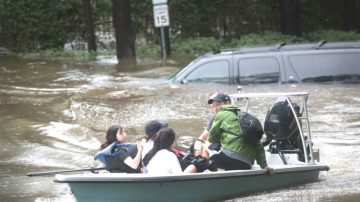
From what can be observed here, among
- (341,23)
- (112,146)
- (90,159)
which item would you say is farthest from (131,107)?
(341,23)

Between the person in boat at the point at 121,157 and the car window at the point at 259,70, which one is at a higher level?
the car window at the point at 259,70

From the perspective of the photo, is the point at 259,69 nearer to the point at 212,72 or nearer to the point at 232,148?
the point at 212,72

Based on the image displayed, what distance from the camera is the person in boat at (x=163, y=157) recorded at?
7012 mm

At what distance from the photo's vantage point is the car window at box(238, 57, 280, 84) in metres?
13.6

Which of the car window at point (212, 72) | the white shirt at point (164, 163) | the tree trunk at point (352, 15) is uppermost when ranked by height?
the tree trunk at point (352, 15)

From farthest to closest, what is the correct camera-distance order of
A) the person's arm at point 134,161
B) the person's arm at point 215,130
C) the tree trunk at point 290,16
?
the tree trunk at point 290,16
the person's arm at point 215,130
the person's arm at point 134,161

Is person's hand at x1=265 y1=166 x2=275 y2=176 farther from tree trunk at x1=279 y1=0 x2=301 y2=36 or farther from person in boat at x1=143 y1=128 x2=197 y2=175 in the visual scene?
tree trunk at x1=279 y1=0 x2=301 y2=36

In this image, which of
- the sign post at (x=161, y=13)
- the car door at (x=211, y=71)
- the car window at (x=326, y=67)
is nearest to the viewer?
the car window at (x=326, y=67)

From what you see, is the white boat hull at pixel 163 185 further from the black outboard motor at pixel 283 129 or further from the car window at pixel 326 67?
the car window at pixel 326 67

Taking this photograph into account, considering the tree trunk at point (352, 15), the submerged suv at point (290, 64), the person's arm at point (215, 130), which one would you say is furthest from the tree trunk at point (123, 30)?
the person's arm at point (215, 130)

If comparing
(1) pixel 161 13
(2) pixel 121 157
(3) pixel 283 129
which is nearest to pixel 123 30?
(1) pixel 161 13

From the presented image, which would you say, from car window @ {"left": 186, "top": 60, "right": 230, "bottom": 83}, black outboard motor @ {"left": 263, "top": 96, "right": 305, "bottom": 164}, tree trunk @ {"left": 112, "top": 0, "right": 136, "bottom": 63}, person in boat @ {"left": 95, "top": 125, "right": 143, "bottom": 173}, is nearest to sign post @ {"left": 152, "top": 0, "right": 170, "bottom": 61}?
tree trunk @ {"left": 112, "top": 0, "right": 136, "bottom": 63}

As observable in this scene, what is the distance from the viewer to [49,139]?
37.9ft

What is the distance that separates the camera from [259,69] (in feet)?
45.0
